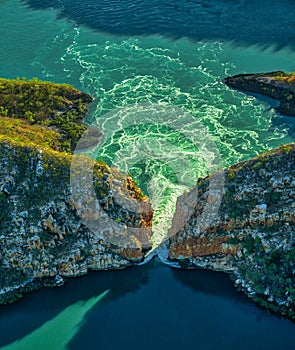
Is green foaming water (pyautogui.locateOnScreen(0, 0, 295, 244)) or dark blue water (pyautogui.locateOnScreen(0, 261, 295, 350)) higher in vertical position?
green foaming water (pyautogui.locateOnScreen(0, 0, 295, 244))

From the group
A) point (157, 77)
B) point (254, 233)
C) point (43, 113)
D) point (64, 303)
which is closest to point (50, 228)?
point (64, 303)

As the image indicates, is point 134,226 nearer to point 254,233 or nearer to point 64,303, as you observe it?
point 64,303

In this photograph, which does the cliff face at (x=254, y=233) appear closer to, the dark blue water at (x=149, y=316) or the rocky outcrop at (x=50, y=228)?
the dark blue water at (x=149, y=316)

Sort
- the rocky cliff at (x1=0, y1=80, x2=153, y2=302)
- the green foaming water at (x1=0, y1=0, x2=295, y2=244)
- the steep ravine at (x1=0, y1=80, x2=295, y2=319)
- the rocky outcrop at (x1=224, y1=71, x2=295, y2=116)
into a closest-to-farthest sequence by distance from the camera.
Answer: the steep ravine at (x1=0, y1=80, x2=295, y2=319) → the rocky cliff at (x1=0, y1=80, x2=153, y2=302) → the green foaming water at (x1=0, y1=0, x2=295, y2=244) → the rocky outcrop at (x1=224, y1=71, x2=295, y2=116)

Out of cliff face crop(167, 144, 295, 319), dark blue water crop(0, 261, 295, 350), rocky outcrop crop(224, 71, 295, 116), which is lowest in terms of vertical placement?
dark blue water crop(0, 261, 295, 350)

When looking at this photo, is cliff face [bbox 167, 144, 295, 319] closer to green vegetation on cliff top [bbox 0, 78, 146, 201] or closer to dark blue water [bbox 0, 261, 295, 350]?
dark blue water [bbox 0, 261, 295, 350]

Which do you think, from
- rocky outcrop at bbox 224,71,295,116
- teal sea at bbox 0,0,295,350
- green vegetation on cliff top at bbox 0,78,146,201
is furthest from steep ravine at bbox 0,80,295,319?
rocky outcrop at bbox 224,71,295,116

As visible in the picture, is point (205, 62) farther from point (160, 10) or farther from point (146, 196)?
point (146, 196)

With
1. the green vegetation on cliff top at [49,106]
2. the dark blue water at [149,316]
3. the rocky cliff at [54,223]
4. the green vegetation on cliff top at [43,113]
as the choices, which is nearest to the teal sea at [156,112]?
the dark blue water at [149,316]
